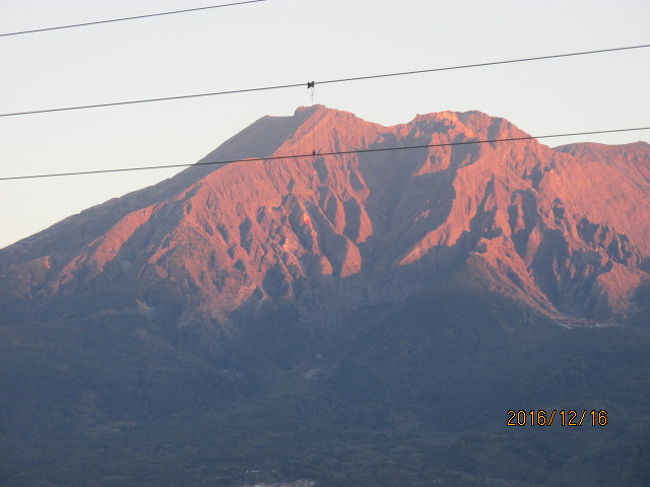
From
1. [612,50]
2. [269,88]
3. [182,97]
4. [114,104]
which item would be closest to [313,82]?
[269,88]

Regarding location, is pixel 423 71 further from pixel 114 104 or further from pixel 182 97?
pixel 114 104

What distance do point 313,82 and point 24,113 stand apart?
16.2 m

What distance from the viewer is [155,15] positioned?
210ft

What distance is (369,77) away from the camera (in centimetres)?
6256

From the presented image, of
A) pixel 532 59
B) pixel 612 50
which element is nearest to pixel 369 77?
pixel 532 59

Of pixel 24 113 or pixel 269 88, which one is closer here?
pixel 269 88

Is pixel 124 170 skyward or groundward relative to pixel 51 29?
groundward

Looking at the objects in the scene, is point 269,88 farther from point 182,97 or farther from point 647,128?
point 647,128

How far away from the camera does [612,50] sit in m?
64.6

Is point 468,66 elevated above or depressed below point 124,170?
above

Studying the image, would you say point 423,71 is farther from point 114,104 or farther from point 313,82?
point 114,104

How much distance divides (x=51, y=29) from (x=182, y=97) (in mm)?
8562

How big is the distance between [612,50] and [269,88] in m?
16.4

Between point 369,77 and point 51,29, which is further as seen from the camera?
point 51,29
